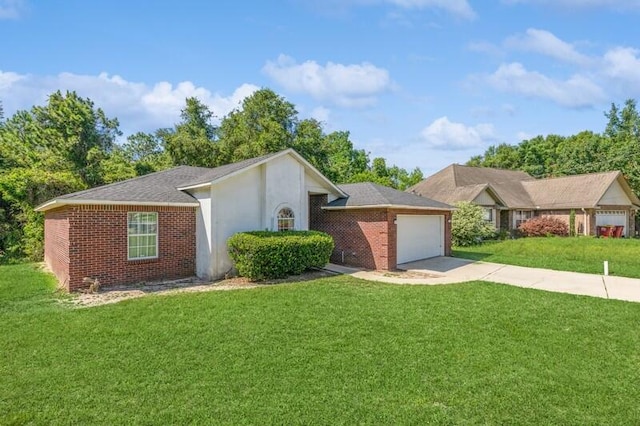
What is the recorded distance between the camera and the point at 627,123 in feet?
187

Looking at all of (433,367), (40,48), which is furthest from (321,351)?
(40,48)

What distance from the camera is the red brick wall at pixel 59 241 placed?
10.9 metres

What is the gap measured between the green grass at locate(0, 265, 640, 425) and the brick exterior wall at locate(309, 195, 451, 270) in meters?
4.86

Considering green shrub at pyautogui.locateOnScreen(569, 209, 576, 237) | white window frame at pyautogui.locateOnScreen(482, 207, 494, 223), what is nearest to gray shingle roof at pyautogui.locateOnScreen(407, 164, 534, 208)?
white window frame at pyautogui.locateOnScreen(482, 207, 494, 223)

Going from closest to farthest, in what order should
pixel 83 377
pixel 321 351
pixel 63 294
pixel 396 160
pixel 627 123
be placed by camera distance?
pixel 83 377 < pixel 321 351 < pixel 63 294 < pixel 396 160 < pixel 627 123

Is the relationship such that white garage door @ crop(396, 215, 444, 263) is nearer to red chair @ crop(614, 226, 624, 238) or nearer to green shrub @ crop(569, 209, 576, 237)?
green shrub @ crop(569, 209, 576, 237)

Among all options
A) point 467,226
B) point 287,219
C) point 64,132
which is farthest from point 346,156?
point 287,219

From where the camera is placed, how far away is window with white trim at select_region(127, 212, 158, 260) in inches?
452

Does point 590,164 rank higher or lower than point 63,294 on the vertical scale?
higher

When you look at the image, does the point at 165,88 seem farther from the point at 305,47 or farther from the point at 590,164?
the point at 590,164

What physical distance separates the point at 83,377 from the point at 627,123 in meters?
75.1

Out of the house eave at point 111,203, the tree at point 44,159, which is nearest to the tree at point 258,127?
the tree at point 44,159

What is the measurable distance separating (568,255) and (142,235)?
19403mm

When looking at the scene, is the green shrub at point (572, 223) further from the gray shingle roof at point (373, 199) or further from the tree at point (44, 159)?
the tree at point (44, 159)
